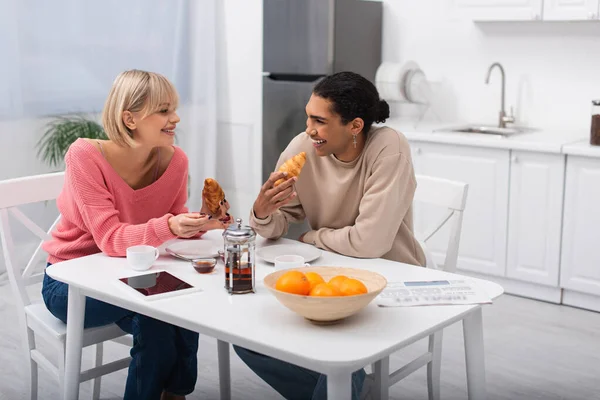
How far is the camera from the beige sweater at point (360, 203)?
2209 mm

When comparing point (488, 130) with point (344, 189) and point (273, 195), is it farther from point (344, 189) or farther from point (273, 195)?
point (273, 195)

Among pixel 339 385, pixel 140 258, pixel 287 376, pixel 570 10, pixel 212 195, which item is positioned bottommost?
pixel 287 376

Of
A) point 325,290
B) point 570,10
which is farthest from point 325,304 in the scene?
point 570,10

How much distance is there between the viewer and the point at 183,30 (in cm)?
493

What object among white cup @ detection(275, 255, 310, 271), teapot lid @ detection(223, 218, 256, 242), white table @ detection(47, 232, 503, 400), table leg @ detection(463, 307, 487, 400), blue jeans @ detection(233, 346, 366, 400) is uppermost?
teapot lid @ detection(223, 218, 256, 242)

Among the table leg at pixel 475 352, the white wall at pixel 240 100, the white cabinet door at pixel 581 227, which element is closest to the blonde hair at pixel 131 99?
the table leg at pixel 475 352

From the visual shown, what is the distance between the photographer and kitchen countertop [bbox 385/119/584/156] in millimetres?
3674

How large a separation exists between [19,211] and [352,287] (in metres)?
1.29

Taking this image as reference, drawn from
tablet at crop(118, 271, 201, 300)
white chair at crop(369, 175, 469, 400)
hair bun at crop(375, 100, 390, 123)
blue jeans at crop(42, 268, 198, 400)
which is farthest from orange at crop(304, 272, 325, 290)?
hair bun at crop(375, 100, 390, 123)

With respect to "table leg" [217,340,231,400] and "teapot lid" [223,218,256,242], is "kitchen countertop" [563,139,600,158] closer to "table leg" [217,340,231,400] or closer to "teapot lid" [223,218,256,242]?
"table leg" [217,340,231,400]

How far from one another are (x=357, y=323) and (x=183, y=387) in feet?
2.59

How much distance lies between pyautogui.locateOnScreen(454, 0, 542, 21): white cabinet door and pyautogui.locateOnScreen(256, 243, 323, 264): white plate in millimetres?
2327

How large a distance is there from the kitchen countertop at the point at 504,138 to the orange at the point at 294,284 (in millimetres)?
2303

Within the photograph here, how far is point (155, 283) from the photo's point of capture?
6.17 feet
